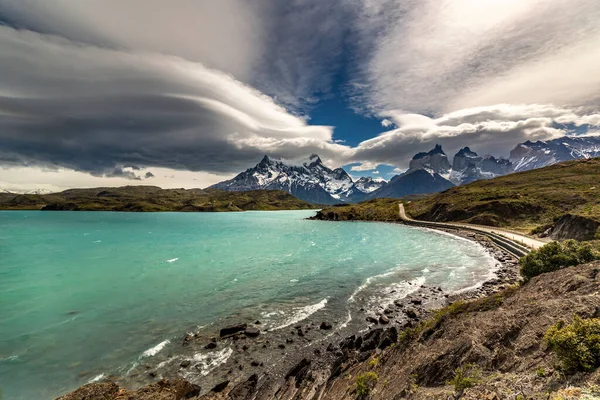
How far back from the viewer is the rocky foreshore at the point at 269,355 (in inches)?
689

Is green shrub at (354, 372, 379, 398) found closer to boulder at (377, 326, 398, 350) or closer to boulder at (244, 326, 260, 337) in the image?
boulder at (377, 326, 398, 350)

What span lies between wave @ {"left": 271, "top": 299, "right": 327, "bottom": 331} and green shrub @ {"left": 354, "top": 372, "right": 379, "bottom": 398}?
14243 millimetres

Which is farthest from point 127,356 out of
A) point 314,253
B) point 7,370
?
point 314,253

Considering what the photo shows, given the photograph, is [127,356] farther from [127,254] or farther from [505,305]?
[127,254]

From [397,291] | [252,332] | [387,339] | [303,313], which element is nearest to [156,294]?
[252,332]

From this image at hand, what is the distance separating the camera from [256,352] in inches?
887

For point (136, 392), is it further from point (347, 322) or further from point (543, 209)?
point (543, 209)

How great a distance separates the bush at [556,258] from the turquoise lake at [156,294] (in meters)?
11.2

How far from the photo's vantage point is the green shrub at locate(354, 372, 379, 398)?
13.0 meters

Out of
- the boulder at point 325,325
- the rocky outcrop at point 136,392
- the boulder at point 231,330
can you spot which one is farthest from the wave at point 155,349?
the boulder at point 325,325

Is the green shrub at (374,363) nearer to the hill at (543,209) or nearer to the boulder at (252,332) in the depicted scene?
the boulder at (252,332)

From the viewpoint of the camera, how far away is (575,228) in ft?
171

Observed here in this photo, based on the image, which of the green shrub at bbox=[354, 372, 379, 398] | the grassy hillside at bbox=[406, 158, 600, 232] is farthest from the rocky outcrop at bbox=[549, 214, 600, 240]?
the green shrub at bbox=[354, 372, 379, 398]

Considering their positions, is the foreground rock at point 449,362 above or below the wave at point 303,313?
above
